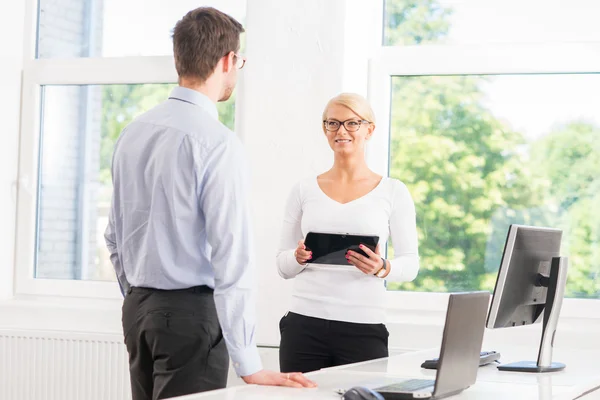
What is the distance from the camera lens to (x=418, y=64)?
4027 millimetres

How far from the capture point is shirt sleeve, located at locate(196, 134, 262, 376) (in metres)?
2.03

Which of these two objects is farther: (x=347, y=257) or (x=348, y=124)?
(x=348, y=124)

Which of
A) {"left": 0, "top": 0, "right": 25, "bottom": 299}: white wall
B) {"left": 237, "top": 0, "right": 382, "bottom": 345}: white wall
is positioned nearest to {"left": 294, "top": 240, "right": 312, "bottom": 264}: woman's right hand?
{"left": 237, "top": 0, "right": 382, "bottom": 345}: white wall

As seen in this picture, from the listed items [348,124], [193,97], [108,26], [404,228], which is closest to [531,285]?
[404,228]

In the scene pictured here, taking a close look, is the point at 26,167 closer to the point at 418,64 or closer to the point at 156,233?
the point at 418,64

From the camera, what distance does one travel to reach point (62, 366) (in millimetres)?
4102

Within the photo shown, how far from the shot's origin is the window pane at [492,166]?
12.6 ft

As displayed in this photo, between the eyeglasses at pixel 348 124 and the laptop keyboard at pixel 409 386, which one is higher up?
the eyeglasses at pixel 348 124

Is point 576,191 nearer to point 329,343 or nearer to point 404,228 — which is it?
point 404,228

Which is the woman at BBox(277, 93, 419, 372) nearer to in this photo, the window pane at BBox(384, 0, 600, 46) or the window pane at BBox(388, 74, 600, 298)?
the window pane at BBox(388, 74, 600, 298)

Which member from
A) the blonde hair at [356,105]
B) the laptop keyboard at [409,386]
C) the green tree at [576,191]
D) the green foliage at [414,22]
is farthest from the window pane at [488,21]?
the laptop keyboard at [409,386]

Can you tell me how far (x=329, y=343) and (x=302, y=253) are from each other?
32 cm

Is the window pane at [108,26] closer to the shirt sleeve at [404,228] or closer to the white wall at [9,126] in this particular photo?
the white wall at [9,126]

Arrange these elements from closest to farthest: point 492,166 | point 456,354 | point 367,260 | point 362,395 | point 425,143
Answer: point 362,395 → point 456,354 → point 367,260 → point 492,166 → point 425,143
